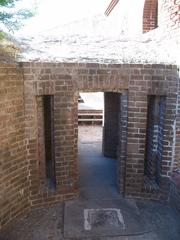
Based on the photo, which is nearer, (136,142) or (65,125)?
(65,125)

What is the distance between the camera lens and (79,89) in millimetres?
4949

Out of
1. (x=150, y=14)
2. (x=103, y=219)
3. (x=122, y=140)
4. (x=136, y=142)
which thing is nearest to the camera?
(x=103, y=219)

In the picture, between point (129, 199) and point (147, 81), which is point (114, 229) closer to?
point (129, 199)

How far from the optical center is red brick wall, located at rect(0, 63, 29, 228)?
14.2 ft

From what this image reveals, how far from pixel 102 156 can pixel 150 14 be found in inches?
176

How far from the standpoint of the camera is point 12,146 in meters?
4.57

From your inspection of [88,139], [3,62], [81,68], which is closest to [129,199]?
[81,68]

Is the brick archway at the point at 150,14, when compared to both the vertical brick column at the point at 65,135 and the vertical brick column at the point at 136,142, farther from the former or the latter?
the vertical brick column at the point at 65,135

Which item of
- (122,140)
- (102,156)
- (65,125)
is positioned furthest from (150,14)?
(65,125)

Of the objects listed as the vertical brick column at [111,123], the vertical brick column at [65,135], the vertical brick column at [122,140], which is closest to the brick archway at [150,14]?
the vertical brick column at [111,123]

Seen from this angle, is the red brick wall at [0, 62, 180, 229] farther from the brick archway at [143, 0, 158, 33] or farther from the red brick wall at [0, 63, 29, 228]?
the brick archway at [143, 0, 158, 33]

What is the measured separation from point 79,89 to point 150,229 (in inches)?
102

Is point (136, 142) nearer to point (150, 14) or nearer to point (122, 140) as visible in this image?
point (122, 140)

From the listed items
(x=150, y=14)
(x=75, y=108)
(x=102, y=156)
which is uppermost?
(x=150, y=14)
